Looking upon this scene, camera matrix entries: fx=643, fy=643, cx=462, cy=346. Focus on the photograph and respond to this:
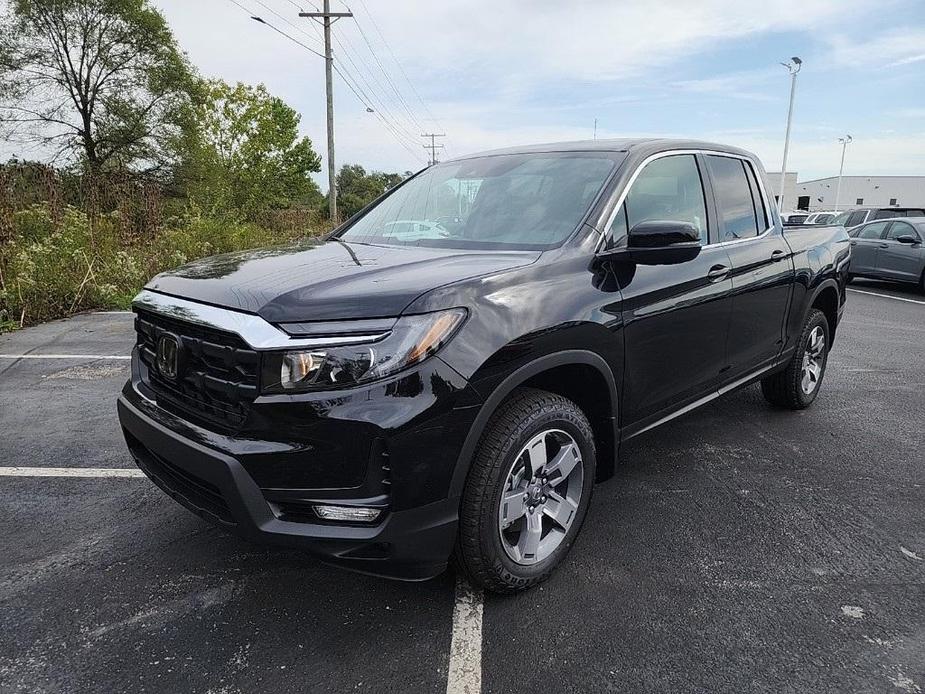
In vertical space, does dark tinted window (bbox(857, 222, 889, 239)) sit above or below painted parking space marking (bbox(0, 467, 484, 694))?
above

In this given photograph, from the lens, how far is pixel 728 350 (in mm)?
3613

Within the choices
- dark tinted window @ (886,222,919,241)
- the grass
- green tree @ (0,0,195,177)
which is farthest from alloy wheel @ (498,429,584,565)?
green tree @ (0,0,195,177)

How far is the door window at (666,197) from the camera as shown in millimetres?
2969

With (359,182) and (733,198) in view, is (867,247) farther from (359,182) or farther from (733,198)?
(359,182)

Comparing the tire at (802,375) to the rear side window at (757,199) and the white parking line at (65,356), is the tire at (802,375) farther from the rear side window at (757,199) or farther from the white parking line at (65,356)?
the white parking line at (65,356)

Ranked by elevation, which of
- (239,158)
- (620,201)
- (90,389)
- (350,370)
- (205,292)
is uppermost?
(239,158)

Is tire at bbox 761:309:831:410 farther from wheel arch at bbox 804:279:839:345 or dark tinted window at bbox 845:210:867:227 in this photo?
dark tinted window at bbox 845:210:867:227

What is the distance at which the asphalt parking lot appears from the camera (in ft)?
7.04

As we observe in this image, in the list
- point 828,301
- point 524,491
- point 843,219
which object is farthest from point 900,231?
point 524,491

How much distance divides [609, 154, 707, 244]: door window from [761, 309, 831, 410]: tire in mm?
1657

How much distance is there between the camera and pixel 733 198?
3.87 meters

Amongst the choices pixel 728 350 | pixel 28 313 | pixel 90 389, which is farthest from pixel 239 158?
pixel 728 350

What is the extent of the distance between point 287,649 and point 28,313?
8.08 m

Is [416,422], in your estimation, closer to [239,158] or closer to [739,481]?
[739,481]
